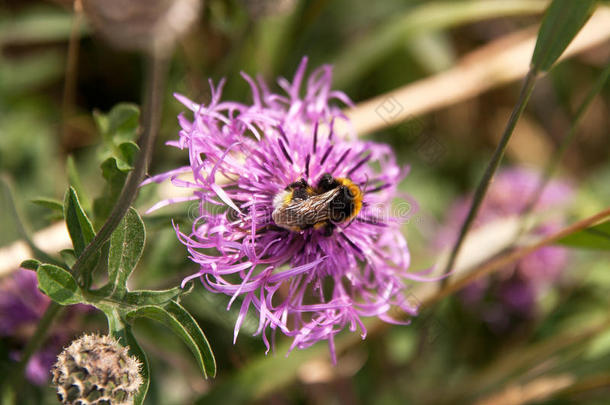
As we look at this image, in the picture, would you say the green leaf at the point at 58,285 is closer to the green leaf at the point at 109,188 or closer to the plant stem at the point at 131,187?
the plant stem at the point at 131,187

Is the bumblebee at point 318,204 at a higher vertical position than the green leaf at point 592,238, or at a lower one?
higher

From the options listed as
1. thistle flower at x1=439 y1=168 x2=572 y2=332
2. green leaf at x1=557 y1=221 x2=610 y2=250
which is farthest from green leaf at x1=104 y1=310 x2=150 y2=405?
thistle flower at x1=439 y1=168 x2=572 y2=332

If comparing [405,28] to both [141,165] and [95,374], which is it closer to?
[141,165]

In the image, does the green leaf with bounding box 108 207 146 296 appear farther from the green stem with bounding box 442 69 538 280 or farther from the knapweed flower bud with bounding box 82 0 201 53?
the green stem with bounding box 442 69 538 280

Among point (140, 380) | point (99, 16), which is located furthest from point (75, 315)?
point (99, 16)

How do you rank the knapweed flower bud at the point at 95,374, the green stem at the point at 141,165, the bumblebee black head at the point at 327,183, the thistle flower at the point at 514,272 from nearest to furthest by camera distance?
the green stem at the point at 141,165 < the knapweed flower bud at the point at 95,374 < the bumblebee black head at the point at 327,183 < the thistle flower at the point at 514,272

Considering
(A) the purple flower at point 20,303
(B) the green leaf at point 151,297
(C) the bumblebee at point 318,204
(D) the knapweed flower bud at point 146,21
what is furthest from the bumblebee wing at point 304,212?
(A) the purple flower at point 20,303

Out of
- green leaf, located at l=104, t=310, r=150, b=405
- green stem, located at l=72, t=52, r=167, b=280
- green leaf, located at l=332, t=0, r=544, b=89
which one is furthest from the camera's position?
green leaf, located at l=332, t=0, r=544, b=89
